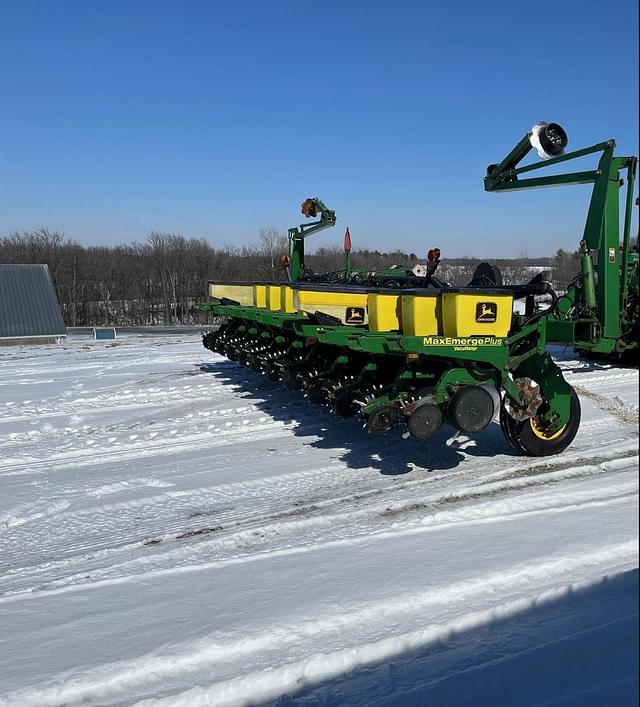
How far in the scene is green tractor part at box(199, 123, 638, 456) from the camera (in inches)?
192

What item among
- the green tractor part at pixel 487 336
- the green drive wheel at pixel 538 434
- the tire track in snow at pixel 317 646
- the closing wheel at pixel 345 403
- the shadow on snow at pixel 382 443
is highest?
the green tractor part at pixel 487 336

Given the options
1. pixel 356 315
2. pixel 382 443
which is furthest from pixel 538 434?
pixel 356 315

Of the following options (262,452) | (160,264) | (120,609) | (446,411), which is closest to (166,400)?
(262,452)

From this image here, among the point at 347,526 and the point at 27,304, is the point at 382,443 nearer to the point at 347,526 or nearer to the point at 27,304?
the point at 347,526

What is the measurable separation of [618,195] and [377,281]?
12.4 ft

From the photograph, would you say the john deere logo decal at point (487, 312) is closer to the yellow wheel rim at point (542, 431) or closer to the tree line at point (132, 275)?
the yellow wheel rim at point (542, 431)

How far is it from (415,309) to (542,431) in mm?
1789

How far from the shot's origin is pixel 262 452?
6.18 meters

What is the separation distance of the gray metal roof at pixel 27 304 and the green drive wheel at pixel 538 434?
742 inches

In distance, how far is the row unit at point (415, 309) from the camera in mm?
4934

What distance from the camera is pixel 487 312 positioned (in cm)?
503

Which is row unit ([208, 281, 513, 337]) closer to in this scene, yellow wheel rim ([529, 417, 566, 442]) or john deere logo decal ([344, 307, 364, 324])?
john deere logo decal ([344, 307, 364, 324])

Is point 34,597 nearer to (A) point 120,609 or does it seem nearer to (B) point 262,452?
(A) point 120,609

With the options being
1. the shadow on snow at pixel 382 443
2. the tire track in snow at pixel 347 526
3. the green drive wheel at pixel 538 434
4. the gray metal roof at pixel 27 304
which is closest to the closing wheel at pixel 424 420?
the tire track in snow at pixel 347 526
